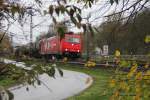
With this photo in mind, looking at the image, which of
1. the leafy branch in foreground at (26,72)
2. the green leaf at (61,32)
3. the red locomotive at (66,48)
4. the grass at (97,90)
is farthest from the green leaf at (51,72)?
the red locomotive at (66,48)

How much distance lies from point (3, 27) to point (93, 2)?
1220 millimetres

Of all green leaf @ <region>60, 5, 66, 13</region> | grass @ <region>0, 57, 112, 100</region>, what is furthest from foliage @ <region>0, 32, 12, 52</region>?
green leaf @ <region>60, 5, 66, 13</region>

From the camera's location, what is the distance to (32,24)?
659cm

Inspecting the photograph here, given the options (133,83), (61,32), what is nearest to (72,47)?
(133,83)

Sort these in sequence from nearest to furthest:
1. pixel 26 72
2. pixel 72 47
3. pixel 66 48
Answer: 1. pixel 26 72
2. pixel 66 48
3. pixel 72 47

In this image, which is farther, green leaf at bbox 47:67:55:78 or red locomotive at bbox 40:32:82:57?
red locomotive at bbox 40:32:82:57

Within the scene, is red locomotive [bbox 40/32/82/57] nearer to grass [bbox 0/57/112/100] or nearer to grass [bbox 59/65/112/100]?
grass [bbox 0/57/112/100]

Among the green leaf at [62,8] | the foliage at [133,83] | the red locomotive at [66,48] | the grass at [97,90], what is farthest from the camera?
the red locomotive at [66,48]

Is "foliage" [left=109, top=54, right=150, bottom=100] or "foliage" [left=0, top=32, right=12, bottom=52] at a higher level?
"foliage" [left=0, top=32, right=12, bottom=52]

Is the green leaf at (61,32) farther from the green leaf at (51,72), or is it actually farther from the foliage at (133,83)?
the foliage at (133,83)

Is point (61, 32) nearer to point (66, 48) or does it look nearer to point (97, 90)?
point (97, 90)

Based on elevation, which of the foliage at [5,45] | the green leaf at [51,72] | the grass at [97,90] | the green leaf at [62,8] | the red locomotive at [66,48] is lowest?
the grass at [97,90]

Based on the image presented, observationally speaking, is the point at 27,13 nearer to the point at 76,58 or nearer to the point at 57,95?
the point at 57,95

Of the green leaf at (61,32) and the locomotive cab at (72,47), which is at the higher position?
the locomotive cab at (72,47)
